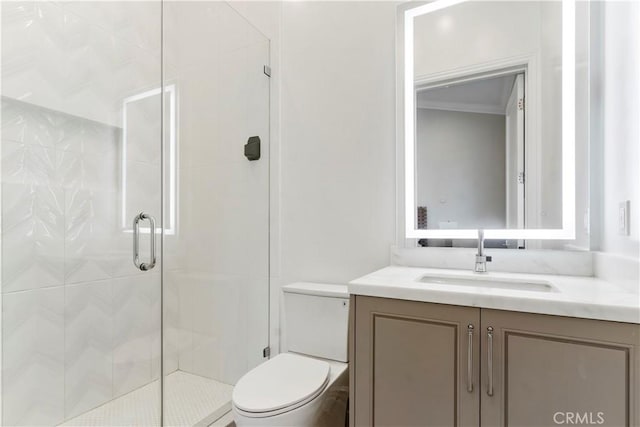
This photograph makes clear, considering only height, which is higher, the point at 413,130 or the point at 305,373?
the point at 413,130

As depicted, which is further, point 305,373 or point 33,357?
point 33,357

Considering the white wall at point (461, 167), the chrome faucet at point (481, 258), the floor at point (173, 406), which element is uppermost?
the white wall at point (461, 167)

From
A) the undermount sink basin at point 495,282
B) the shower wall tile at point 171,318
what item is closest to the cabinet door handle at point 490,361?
the undermount sink basin at point 495,282

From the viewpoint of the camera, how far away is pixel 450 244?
1531 mm

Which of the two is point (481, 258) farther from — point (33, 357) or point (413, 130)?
point (33, 357)

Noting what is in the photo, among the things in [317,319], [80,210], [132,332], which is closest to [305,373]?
[317,319]

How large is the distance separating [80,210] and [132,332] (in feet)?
2.31

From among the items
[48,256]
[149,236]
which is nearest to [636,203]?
[149,236]

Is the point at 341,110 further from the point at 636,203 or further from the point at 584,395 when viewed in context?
the point at 584,395

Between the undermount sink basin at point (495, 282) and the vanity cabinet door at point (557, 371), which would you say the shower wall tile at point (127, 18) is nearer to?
the undermount sink basin at point (495, 282)

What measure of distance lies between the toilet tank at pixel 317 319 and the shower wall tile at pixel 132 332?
2.72 feet

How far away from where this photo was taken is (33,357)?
1503 millimetres

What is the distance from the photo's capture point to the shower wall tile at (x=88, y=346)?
1623 millimetres

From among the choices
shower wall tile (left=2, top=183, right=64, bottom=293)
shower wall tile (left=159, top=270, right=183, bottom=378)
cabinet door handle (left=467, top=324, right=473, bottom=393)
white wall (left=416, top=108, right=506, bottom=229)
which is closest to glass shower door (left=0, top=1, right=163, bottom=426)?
shower wall tile (left=2, top=183, right=64, bottom=293)
